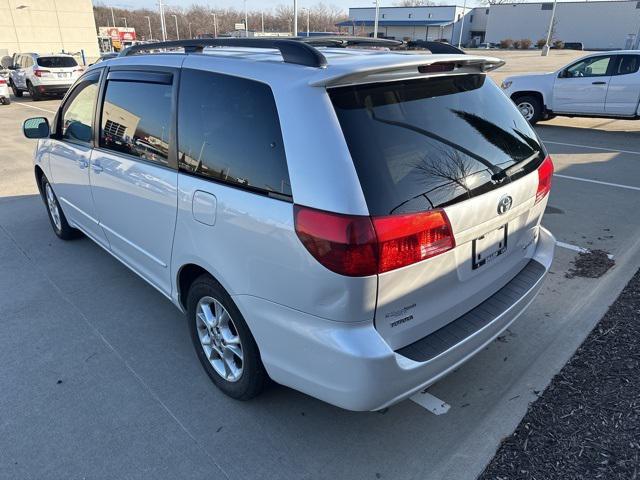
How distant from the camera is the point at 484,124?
2.53 meters

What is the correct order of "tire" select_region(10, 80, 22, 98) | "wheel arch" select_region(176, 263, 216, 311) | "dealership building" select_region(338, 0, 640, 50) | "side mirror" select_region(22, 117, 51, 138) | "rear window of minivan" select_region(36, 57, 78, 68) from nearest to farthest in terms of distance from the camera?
"wheel arch" select_region(176, 263, 216, 311), "side mirror" select_region(22, 117, 51, 138), "rear window of minivan" select_region(36, 57, 78, 68), "tire" select_region(10, 80, 22, 98), "dealership building" select_region(338, 0, 640, 50)

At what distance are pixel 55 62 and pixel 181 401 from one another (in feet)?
64.8

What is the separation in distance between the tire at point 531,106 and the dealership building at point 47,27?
34.9 meters

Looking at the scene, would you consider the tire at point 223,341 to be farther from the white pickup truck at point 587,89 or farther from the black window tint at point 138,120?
the white pickup truck at point 587,89

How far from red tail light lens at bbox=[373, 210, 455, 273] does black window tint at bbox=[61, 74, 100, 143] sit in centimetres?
282

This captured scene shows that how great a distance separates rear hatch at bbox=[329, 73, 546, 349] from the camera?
6.48ft

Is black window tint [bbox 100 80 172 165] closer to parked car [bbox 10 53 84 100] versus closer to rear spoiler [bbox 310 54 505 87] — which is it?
rear spoiler [bbox 310 54 505 87]

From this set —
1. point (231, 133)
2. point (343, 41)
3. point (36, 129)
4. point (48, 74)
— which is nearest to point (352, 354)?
point (231, 133)

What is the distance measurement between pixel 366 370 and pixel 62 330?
2571mm

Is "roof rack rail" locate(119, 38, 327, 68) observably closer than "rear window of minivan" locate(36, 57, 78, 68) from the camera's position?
Yes

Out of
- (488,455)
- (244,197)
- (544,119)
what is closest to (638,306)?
(488,455)

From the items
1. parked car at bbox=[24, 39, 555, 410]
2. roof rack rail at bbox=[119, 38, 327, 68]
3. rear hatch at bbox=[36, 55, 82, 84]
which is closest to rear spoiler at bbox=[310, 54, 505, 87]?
parked car at bbox=[24, 39, 555, 410]

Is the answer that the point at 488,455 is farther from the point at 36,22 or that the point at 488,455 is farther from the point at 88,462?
the point at 36,22

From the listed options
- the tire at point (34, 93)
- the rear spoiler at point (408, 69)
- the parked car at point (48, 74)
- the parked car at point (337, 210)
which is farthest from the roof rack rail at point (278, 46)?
the tire at point (34, 93)
